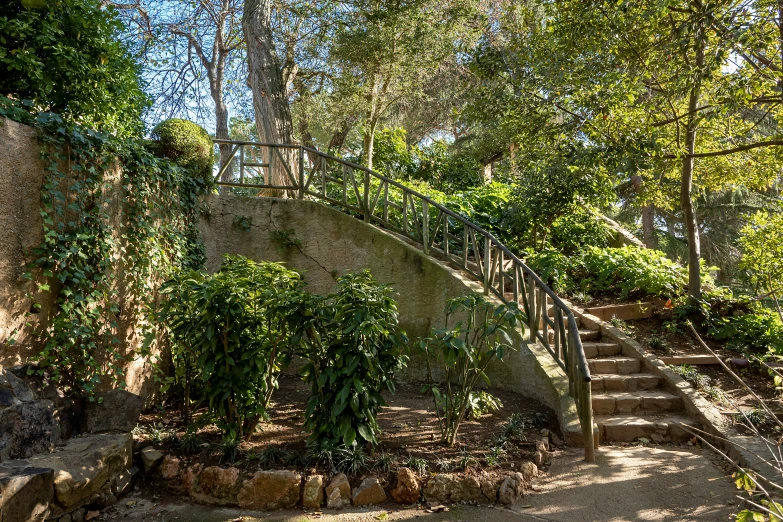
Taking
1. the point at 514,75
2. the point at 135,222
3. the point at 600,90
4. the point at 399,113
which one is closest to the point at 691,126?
the point at 600,90

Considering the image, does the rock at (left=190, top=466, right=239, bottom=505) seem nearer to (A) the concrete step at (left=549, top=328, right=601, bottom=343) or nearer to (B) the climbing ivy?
(B) the climbing ivy

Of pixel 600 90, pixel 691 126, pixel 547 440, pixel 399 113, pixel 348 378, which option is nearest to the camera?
pixel 348 378

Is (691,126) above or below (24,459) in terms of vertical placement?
above

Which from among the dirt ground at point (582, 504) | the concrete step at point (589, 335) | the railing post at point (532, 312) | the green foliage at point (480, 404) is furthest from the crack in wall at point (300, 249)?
the dirt ground at point (582, 504)

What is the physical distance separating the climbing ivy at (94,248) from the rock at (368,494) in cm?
247

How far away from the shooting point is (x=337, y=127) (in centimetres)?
1374

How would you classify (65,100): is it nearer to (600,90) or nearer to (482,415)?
Answer: (482,415)

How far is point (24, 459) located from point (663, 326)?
730 centimetres

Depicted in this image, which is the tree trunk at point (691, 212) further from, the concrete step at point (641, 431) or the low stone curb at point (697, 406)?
the concrete step at point (641, 431)

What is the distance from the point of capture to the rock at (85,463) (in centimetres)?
399

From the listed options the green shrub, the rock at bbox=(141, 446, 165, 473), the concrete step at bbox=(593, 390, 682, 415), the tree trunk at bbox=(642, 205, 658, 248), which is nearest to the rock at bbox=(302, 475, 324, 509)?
the rock at bbox=(141, 446, 165, 473)

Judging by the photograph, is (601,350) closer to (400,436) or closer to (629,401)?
(629,401)

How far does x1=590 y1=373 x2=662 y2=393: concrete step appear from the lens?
6211 mm

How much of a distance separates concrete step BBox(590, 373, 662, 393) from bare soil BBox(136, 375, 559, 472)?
2.68 ft
